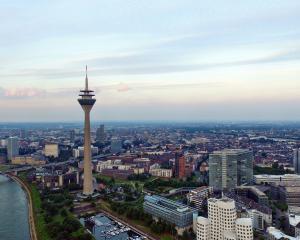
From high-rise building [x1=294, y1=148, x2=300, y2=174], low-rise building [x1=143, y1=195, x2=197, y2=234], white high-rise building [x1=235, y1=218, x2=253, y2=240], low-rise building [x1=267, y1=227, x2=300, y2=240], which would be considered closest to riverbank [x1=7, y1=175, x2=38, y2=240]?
low-rise building [x1=143, y1=195, x2=197, y2=234]

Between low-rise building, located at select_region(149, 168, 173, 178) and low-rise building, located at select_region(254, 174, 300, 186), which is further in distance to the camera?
low-rise building, located at select_region(149, 168, 173, 178)

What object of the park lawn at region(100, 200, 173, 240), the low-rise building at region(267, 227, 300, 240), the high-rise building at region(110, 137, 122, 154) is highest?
the high-rise building at region(110, 137, 122, 154)

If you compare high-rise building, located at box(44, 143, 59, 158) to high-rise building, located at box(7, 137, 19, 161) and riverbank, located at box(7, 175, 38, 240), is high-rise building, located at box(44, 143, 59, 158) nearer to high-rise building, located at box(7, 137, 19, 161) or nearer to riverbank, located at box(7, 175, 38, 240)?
high-rise building, located at box(7, 137, 19, 161)

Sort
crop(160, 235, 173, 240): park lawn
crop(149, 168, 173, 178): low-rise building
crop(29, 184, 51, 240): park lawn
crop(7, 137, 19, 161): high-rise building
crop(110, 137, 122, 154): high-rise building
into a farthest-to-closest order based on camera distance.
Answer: crop(110, 137, 122, 154): high-rise building
crop(7, 137, 19, 161): high-rise building
crop(149, 168, 173, 178): low-rise building
crop(29, 184, 51, 240): park lawn
crop(160, 235, 173, 240): park lawn

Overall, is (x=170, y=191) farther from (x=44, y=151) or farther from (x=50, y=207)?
(x=44, y=151)

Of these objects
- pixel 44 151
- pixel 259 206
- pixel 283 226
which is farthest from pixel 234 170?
pixel 44 151

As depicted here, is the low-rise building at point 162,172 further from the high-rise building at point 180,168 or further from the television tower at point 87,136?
the television tower at point 87,136
